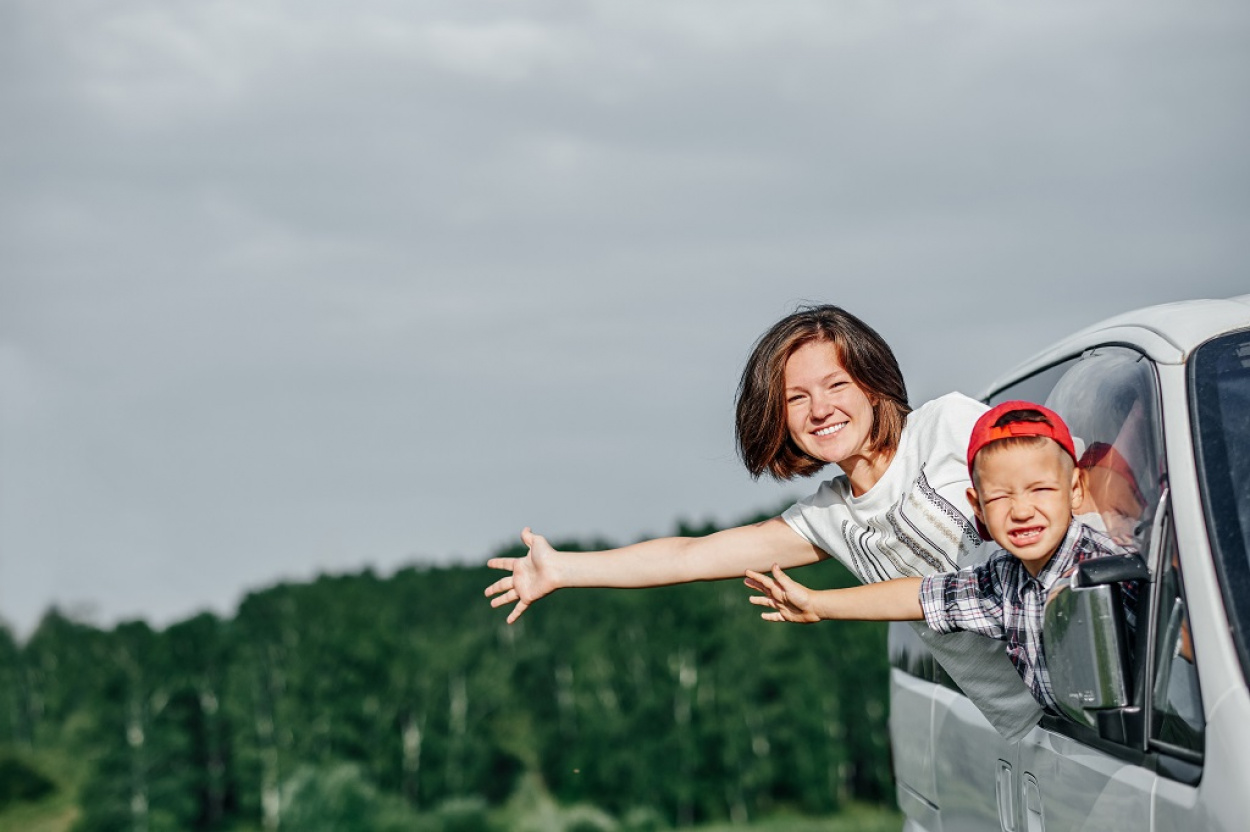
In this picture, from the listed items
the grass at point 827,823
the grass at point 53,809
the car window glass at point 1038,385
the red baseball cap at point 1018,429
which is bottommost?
the grass at point 827,823

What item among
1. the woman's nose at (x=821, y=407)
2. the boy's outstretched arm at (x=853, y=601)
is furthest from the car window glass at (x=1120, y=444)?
the woman's nose at (x=821, y=407)

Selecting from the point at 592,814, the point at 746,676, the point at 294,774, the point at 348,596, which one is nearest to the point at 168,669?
the point at 294,774

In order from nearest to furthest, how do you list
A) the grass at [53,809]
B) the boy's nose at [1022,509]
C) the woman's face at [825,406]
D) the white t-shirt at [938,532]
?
the boy's nose at [1022,509], the white t-shirt at [938,532], the woman's face at [825,406], the grass at [53,809]

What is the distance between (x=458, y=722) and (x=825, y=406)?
6446 cm

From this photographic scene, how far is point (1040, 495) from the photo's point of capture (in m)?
3.29

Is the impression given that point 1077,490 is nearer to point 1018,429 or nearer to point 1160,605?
point 1018,429

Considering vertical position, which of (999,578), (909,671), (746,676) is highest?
(999,578)

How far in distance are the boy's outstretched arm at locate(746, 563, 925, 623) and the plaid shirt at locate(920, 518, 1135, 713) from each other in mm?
69

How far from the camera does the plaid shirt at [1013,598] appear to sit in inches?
130

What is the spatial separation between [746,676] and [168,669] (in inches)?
904

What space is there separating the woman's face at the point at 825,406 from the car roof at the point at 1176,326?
663mm

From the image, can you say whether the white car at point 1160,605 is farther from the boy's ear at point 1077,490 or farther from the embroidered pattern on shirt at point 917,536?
the embroidered pattern on shirt at point 917,536

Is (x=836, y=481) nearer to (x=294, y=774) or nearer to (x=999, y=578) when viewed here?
(x=999, y=578)

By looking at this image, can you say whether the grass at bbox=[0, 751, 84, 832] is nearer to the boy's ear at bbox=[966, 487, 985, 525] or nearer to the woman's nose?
the woman's nose
